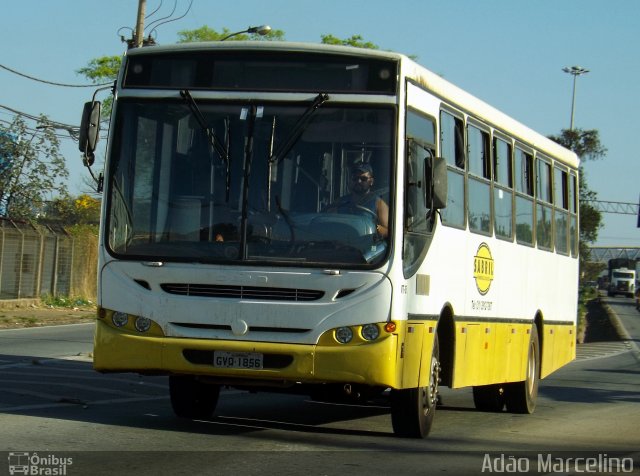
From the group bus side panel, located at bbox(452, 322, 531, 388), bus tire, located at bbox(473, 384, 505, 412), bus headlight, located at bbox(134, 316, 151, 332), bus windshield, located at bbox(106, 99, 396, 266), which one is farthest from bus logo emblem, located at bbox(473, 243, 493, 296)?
bus headlight, located at bbox(134, 316, 151, 332)

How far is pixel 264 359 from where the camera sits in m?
10.3

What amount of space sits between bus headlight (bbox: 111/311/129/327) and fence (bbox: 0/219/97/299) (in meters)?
27.3

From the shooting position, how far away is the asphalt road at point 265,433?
9.19 m

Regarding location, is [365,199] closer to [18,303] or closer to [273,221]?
[273,221]

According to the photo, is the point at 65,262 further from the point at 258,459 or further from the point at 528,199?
the point at 258,459

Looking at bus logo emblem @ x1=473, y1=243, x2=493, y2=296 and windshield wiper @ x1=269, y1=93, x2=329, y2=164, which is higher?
windshield wiper @ x1=269, y1=93, x2=329, y2=164

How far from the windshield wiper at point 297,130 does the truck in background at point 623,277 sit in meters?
126

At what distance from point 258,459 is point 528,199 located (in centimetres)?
724

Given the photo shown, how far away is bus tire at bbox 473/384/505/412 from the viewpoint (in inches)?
611

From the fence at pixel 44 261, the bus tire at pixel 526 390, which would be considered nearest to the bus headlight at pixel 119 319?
the bus tire at pixel 526 390

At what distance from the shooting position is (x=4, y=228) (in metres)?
37.6

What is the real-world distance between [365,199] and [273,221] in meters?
0.77

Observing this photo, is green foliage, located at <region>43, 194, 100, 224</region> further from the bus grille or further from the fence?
the bus grille

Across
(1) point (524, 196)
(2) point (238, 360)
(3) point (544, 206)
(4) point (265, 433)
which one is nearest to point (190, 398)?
(4) point (265, 433)
